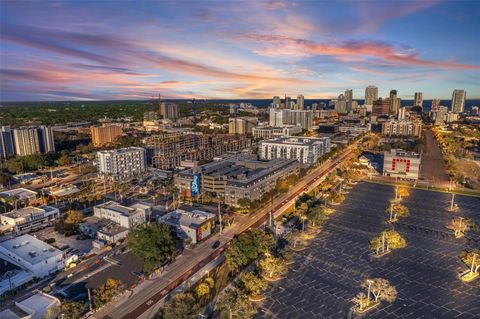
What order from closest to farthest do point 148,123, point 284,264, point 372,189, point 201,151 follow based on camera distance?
point 284,264, point 372,189, point 201,151, point 148,123

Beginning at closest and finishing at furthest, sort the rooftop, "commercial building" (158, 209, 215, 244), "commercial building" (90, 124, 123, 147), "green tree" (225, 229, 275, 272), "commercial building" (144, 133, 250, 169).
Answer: "green tree" (225, 229, 275, 272), the rooftop, "commercial building" (158, 209, 215, 244), "commercial building" (144, 133, 250, 169), "commercial building" (90, 124, 123, 147)

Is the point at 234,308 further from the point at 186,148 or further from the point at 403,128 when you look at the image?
the point at 403,128

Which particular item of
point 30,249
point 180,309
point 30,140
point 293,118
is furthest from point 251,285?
point 293,118

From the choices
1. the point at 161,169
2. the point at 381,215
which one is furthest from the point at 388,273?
the point at 161,169

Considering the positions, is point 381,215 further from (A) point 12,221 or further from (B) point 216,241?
(A) point 12,221

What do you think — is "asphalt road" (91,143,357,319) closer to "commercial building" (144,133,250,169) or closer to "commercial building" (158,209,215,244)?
"commercial building" (158,209,215,244)

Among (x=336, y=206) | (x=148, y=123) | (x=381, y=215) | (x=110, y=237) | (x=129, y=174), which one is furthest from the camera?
(x=148, y=123)

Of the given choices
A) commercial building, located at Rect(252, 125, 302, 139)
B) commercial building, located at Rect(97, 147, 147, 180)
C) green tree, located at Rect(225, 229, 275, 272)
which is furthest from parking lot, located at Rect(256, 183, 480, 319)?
commercial building, located at Rect(252, 125, 302, 139)
